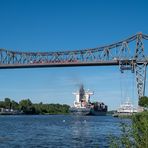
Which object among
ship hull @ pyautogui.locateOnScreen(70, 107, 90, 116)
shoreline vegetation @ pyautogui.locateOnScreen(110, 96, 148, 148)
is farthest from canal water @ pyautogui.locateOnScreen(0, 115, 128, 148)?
ship hull @ pyautogui.locateOnScreen(70, 107, 90, 116)

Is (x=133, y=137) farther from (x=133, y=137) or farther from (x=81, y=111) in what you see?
(x=81, y=111)

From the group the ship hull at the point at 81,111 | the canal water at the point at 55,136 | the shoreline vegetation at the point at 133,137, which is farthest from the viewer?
the ship hull at the point at 81,111

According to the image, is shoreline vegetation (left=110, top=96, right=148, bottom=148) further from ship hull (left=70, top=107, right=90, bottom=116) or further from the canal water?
ship hull (left=70, top=107, right=90, bottom=116)

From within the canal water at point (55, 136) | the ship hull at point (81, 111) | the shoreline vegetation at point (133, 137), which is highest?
the ship hull at point (81, 111)

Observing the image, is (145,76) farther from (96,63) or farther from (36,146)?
(36,146)

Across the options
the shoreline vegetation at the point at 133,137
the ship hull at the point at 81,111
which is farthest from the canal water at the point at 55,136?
the ship hull at the point at 81,111

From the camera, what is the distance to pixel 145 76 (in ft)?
273

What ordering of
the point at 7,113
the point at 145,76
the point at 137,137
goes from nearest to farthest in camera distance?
the point at 137,137, the point at 145,76, the point at 7,113

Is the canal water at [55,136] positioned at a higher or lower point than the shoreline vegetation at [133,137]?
lower

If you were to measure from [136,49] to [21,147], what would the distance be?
203 ft

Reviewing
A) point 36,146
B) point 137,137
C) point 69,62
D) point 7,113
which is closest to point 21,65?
point 69,62

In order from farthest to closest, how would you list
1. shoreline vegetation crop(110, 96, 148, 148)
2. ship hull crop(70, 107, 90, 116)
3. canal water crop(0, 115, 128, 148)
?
1. ship hull crop(70, 107, 90, 116)
2. canal water crop(0, 115, 128, 148)
3. shoreline vegetation crop(110, 96, 148, 148)

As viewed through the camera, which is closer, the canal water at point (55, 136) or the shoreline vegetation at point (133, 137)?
the shoreline vegetation at point (133, 137)

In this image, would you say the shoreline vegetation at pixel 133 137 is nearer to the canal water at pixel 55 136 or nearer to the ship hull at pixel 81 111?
the canal water at pixel 55 136
